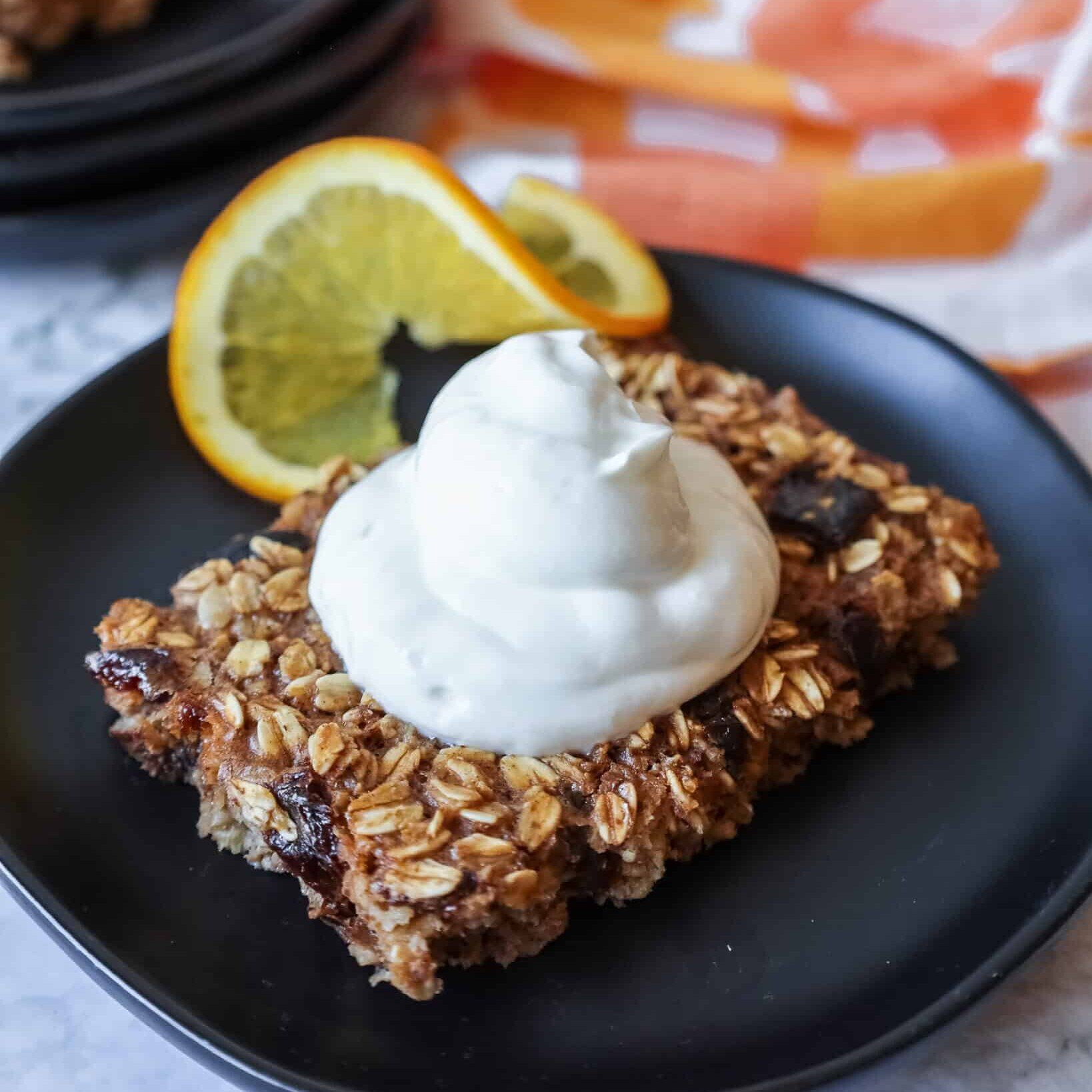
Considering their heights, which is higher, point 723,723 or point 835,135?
point 723,723

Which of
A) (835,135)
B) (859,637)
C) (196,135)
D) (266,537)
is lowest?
(835,135)

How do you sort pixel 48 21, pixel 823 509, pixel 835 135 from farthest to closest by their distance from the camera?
1. pixel 835 135
2. pixel 48 21
3. pixel 823 509

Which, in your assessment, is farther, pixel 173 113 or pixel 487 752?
pixel 173 113

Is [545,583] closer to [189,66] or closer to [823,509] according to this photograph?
[823,509]

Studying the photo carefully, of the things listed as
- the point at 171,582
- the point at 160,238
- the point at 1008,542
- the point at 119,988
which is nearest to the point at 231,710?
the point at 119,988

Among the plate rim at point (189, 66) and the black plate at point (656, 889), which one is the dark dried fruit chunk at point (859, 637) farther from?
the plate rim at point (189, 66)

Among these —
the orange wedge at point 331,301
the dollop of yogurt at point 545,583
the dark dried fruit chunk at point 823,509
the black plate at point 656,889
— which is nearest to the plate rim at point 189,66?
the orange wedge at point 331,301

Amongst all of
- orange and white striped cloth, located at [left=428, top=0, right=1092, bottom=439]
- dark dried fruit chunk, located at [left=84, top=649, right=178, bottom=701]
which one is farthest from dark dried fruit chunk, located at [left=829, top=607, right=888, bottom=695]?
orange and white striped cloth, located at [left=428, top=0, right=1092, bottom=439]

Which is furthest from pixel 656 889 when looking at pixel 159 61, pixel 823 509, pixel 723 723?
pixel 159 61
